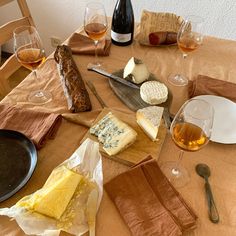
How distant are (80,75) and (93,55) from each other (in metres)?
0.19

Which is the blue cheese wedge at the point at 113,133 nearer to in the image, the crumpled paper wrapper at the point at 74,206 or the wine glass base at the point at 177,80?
the crumpled paper wrapper at the point at 74,206

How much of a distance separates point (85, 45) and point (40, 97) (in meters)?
0.36

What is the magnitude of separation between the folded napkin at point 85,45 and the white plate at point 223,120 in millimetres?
449

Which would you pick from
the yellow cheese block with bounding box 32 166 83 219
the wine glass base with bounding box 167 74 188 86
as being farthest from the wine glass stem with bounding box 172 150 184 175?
the wine glass base with bounding box 167 74 188 86

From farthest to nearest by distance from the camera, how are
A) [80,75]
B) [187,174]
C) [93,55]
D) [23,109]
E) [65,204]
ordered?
[93,55], [80,75], [23,109], [187,174], [65,204]

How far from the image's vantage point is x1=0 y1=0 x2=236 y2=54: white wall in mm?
1713

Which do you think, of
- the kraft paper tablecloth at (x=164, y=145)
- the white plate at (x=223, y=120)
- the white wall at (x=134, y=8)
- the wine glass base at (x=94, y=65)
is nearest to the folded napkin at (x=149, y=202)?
the kraft paper tablecloth at (x=164, y=145)

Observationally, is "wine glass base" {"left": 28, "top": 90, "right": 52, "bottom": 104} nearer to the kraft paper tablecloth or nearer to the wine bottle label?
the kraft paper tablecloth

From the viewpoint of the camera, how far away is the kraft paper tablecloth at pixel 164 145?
2.10ft

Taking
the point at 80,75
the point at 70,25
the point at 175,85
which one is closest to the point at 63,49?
the point at 80,75

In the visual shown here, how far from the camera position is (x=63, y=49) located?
1053 mm

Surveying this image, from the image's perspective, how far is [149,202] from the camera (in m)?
0.66

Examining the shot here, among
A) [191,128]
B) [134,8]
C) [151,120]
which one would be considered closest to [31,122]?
[151,120]

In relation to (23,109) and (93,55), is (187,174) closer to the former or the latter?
(23,109)
